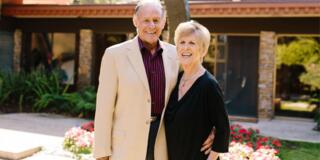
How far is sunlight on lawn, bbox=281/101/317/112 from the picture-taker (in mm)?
11922

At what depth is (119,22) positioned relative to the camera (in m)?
11.9

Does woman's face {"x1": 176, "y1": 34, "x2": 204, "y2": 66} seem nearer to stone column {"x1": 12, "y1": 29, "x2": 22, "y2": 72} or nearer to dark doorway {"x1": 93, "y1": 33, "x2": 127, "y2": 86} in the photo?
dark doorway {"x1": 93, "y1": 33, "x2": 127, "y2": 86}

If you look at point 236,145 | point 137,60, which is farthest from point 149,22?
point 236,145

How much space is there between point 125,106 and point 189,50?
0.56 metres

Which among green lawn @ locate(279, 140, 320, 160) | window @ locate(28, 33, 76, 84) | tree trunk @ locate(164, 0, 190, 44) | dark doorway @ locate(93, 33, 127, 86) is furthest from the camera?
window @ locate(28, 33, 76, 84)

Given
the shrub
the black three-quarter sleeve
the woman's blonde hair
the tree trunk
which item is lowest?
the shrub

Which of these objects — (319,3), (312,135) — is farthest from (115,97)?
(319,3)

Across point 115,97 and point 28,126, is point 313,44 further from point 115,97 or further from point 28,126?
point 115,97

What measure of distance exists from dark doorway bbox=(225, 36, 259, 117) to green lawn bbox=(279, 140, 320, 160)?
3322mm

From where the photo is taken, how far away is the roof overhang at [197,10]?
9164 millimetres

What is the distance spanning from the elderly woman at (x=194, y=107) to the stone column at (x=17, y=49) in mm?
11840

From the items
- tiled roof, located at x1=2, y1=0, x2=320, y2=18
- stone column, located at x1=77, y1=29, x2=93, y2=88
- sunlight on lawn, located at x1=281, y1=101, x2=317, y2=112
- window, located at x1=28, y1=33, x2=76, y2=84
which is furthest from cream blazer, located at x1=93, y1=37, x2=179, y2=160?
window, located at x1=28, y1=33, x2=76, y2=84

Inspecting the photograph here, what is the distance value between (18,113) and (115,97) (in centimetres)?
843

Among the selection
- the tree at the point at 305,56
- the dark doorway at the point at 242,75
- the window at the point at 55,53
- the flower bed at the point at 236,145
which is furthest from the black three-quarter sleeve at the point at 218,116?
the window at the point at 55,53
